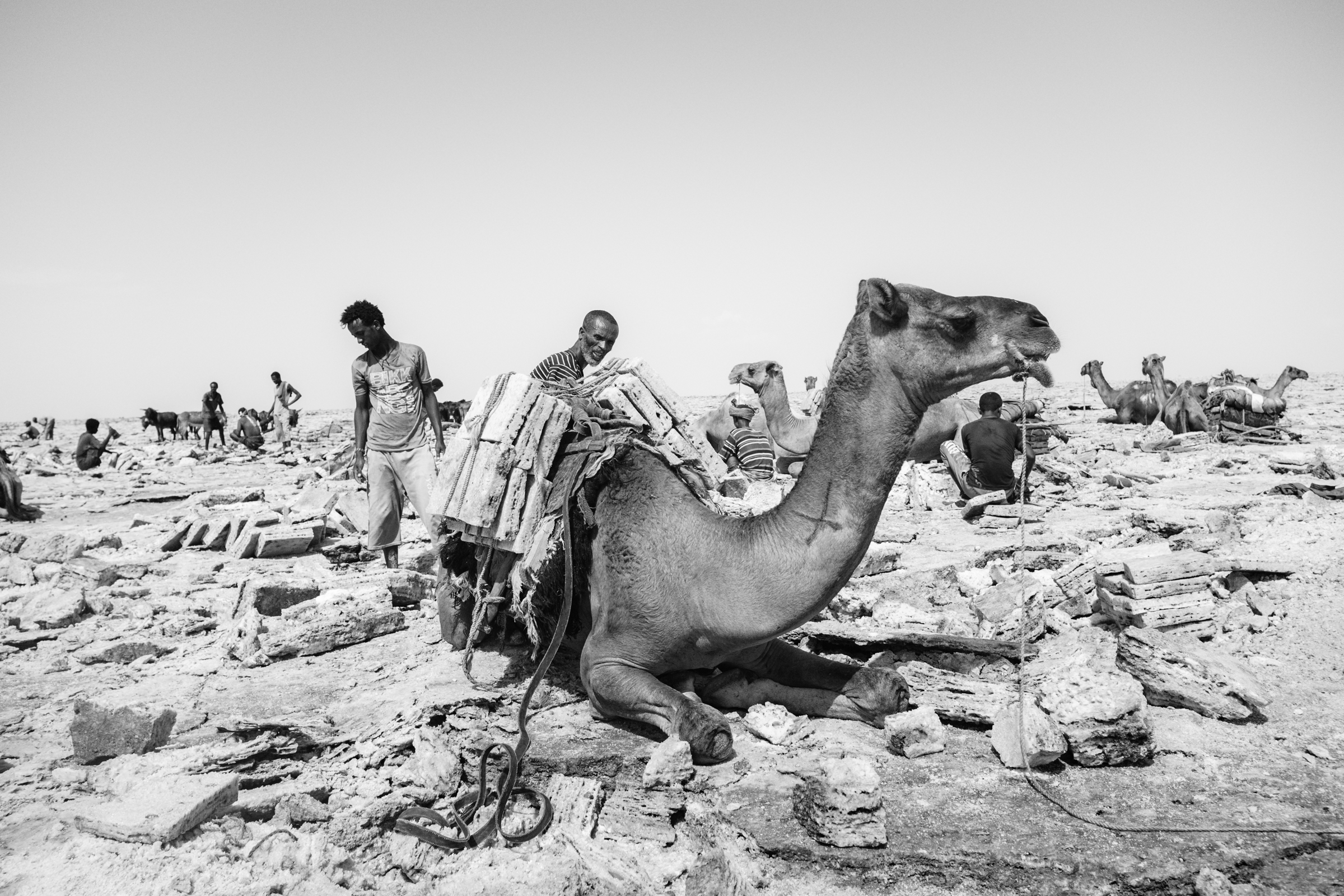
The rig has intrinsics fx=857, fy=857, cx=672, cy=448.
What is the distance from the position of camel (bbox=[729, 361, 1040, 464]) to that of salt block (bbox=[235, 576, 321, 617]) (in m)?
8.66

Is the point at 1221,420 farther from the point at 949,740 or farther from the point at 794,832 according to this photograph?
the point at 794,832

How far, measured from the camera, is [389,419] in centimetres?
751

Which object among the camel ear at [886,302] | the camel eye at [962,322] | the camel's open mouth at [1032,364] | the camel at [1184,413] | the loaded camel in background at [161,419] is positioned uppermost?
the camel ear at [886,302]

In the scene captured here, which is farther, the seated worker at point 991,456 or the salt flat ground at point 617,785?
the seated worker at point 991,456

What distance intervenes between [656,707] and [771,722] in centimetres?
60

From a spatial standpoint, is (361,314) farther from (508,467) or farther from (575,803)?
(575,803)

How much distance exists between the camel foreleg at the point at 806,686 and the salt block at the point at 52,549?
793cm

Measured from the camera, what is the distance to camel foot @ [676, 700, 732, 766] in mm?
3795

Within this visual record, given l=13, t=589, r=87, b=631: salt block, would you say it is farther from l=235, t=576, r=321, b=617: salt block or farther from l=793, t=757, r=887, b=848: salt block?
l=793, t=757, r=887, b=848: salt block

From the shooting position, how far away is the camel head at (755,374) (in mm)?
14820

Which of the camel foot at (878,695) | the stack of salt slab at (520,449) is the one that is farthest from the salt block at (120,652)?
the camel foot at (878,695)

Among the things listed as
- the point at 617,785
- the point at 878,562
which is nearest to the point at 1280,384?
the point at 878,562

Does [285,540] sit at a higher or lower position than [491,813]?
lower

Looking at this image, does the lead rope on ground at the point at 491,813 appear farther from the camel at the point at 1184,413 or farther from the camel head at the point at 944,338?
the camel at the point at 1184,413
